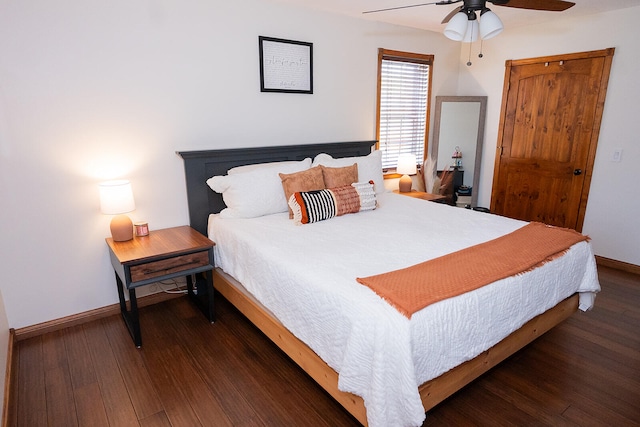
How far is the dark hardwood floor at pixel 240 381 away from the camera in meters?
1.88

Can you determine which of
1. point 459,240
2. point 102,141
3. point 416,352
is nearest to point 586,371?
point 459,240

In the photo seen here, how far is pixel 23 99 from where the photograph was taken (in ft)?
7.61

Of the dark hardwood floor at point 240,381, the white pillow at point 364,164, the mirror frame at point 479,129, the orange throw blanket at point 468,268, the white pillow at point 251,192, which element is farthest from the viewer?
the mirror frame at point 479,129

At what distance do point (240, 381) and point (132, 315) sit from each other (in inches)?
33.4

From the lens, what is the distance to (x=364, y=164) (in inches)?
137

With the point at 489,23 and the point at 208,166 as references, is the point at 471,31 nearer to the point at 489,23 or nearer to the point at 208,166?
the point at 489,23

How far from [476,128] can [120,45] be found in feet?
12.5

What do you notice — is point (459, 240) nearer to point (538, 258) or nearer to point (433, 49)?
point (538, 258)

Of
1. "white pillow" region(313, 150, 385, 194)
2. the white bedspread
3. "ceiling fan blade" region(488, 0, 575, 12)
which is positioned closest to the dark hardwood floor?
the white bedspread

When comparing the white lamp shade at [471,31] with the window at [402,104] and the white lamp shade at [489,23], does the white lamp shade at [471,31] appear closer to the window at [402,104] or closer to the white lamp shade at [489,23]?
the white lamp shade at [489,23]

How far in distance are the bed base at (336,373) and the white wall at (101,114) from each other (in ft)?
3.46

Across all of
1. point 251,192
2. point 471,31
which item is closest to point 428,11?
point 471,31

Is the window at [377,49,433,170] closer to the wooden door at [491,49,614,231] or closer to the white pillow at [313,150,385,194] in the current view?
the white pillow at [313,150,385,194]

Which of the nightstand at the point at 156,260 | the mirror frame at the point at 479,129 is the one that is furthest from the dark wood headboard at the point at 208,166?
the mirror frame at the point at 479,129
